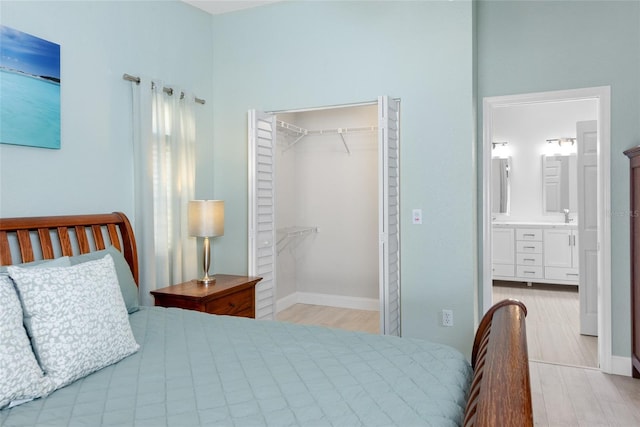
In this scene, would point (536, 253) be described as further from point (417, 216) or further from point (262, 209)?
point (262, 209)

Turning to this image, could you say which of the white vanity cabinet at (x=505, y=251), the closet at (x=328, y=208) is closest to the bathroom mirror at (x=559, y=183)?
the white vanity cabinet at (x=505, y=251)

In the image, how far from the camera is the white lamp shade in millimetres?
3262

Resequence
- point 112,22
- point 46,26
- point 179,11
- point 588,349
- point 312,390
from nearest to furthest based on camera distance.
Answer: point 312,390, point 46,26, point 112,22, point 179,11, point 588,349

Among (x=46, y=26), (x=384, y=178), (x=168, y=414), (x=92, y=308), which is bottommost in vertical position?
(x=168, y=414)

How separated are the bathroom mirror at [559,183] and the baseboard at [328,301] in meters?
3.30

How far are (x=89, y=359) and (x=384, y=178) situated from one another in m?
2.25

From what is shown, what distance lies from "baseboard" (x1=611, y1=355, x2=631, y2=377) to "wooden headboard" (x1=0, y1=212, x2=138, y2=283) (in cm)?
350

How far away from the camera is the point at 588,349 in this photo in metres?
3.78

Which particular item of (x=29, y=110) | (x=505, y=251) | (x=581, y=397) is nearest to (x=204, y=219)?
(x=29, y=110)

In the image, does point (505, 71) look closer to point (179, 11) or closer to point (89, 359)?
point (179, 11)

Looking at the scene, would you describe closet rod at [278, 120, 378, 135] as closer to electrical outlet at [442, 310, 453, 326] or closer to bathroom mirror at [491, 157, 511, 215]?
Answer: electrical outlet at [442, 310, 453, 326]

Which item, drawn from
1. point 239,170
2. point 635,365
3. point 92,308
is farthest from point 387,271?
point 92,308

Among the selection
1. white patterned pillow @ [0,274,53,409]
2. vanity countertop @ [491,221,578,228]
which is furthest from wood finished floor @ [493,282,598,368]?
white patterned pillow @ [0,274,53,409]

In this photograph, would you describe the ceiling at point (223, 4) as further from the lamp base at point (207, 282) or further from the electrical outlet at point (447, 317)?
the electrical outlet at point (447, 317)
